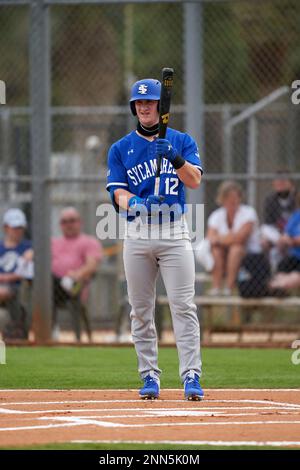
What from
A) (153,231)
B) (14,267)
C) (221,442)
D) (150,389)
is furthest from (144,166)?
(14,267)

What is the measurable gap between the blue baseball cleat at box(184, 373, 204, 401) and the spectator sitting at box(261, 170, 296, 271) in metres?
6.79

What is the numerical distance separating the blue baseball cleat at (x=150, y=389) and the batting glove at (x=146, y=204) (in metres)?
1.20

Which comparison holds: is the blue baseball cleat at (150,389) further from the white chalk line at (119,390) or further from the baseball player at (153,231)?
the white chalk line at (119,390)

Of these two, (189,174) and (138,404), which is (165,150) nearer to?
(189,174)

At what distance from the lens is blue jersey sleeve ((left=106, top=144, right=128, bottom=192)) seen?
8.19 metres

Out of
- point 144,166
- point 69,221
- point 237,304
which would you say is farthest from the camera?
point 69,221

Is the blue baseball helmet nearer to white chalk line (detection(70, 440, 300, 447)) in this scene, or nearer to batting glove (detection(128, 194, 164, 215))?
batting glove (detection(128, 194, 164, 215))

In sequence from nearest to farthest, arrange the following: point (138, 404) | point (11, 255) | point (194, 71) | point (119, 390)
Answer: point (138, 404), point (119, 390), point (194, 71), point (11, 255)

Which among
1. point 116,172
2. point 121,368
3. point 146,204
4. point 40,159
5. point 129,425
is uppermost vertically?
point 40,159

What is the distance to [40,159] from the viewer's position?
45.1ft

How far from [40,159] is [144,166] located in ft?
19.0

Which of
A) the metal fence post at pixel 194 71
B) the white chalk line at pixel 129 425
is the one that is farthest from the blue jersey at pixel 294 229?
the white chalk line at pixel 129 425

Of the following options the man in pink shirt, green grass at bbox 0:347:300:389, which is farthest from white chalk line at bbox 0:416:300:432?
the man in pink shirt

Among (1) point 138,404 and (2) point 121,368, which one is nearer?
(1) point 138,404
